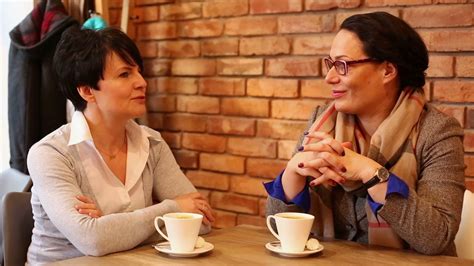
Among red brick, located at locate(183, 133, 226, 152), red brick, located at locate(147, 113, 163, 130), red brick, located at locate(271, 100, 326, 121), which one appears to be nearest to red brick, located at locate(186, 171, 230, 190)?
red brick, located at locate(183, 133, 226, 152)

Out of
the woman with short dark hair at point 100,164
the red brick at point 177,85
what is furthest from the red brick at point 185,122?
the woman with short dark hair at point 100,164

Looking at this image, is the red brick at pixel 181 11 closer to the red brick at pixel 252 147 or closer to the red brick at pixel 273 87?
the red brick at pixel 273 87

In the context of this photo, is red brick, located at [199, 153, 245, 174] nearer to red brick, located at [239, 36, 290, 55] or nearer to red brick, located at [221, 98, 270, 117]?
red brick, located at [221, 98, 270, 117]

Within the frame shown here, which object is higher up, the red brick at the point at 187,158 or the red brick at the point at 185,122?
the red brick at the point at 185,122

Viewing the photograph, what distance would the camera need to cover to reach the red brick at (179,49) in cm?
291

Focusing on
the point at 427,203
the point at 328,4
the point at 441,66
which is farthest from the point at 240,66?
the point at 427,203

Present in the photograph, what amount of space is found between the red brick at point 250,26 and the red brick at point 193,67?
0.17 m

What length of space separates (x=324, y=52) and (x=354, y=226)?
0.89m

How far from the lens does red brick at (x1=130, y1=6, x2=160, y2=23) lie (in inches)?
119

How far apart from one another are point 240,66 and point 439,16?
859 millimetres

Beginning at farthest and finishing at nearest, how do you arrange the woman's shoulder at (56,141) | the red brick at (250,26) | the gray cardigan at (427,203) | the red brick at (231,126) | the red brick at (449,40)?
the red brick at (231,126) < the red brick at (250,26) < the red brick at (449,40) < the woman's shoulder at (56,141) < the gray cardigan at (427,203)

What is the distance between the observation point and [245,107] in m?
2.75

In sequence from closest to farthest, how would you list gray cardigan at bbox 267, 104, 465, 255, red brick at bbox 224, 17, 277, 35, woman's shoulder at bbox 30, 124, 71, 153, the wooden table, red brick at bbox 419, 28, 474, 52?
1. the wooden table
2. gray cardigan at bbox 267, 104, 465, 255
3. woman's shoulder at bbox 30, 124, 71, 153
4. red brick at bbox 419, 28, 474, 52
5. red brick at bbox 224, 17, 277, 35

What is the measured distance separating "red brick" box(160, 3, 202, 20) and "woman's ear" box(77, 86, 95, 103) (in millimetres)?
1008
